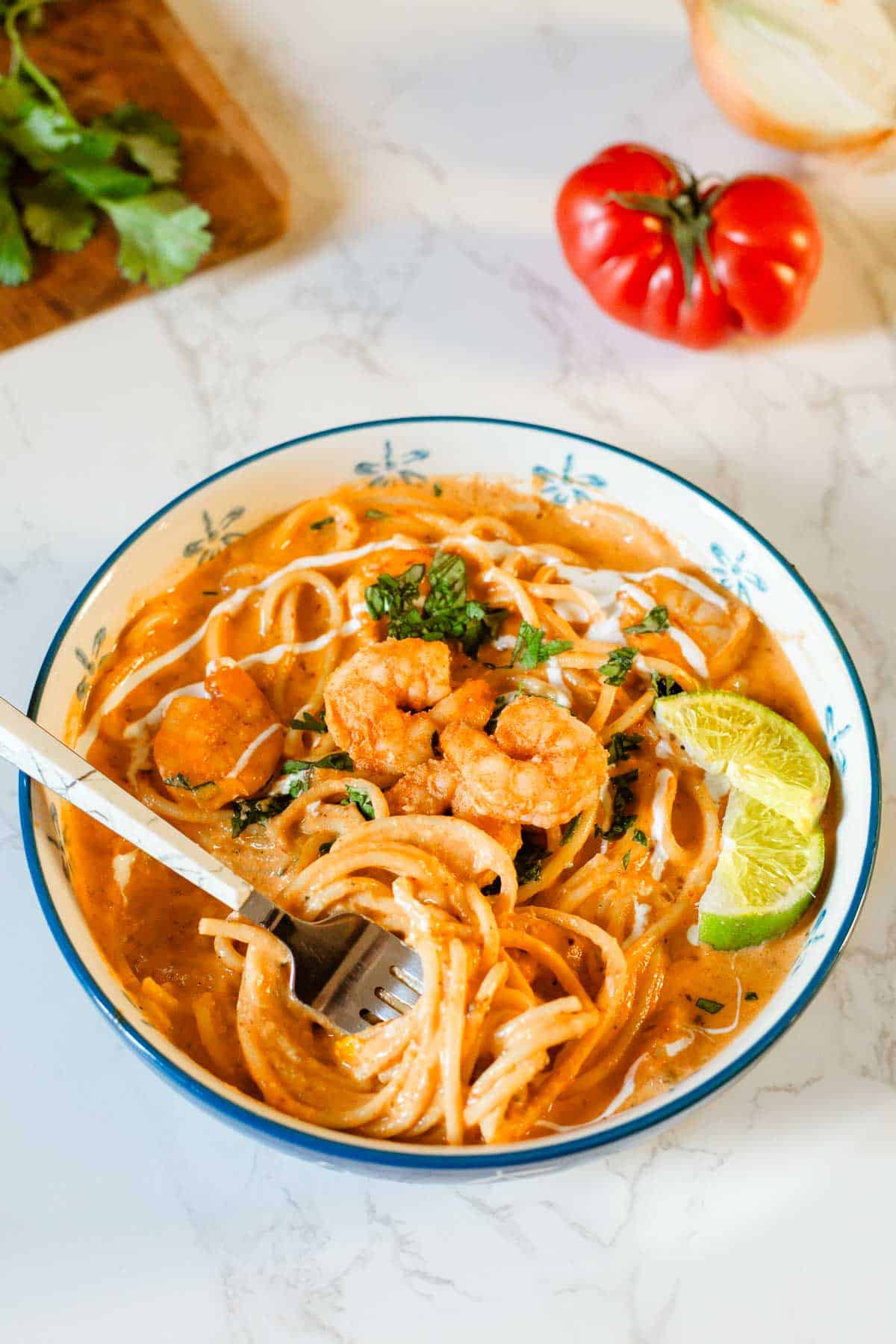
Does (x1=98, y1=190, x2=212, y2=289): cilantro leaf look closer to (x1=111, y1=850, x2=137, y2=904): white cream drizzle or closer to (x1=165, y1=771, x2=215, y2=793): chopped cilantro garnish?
(x1=165, y1=771, x2=215, y2=793): chopped cilantro garnish

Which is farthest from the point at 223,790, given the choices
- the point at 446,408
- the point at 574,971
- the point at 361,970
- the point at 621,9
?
the point at 621,9

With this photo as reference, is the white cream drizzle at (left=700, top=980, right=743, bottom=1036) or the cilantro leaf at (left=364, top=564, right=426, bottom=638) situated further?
the cilantro leaf at (left=364, top=564, right=426, bottom=638)

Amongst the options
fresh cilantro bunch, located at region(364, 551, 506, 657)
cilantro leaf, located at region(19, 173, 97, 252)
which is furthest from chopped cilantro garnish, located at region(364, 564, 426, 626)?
cilantro leaf, located at region(19, 173, 97, 252)

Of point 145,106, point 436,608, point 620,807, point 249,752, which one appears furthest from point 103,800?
point 145,106

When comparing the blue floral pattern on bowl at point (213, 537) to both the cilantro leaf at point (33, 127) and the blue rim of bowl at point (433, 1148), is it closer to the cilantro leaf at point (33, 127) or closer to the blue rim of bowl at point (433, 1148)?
the blue rim of bowl at point (433, 1148)

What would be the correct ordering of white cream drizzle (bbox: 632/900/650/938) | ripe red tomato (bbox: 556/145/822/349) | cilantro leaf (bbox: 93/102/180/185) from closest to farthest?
1. white cream drizzle (bbox: 632/900/650/938)
2. ripe red tomato (bbox: 556/145/822/349)
3. cilantro leaf (bbox: 93/102/180/185)

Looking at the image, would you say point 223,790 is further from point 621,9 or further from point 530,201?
point 621,9

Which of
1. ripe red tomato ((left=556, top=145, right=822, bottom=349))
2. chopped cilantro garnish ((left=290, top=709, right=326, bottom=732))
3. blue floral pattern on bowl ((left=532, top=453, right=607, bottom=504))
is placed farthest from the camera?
ripe red tomato ((left=556, top=145, right=822, bottom=349))
